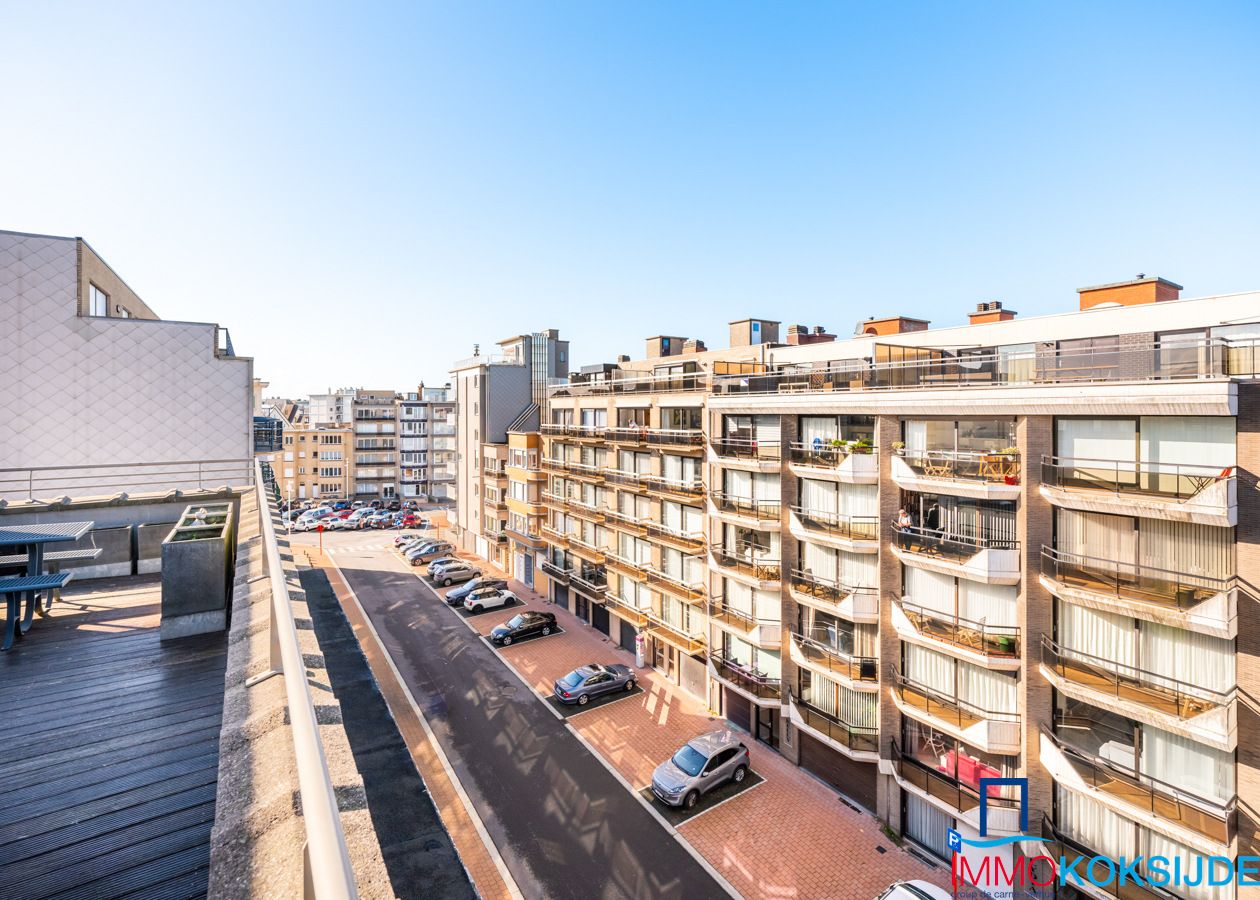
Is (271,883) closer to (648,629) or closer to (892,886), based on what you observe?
(892,886)

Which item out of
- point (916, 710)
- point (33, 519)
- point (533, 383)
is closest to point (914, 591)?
point (916, 710)

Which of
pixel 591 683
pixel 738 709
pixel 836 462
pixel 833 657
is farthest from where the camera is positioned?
pixel 591 683

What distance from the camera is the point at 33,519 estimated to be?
927 cm

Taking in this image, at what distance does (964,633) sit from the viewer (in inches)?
723

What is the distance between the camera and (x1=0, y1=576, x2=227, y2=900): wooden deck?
3578 mm

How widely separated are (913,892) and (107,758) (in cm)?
2064

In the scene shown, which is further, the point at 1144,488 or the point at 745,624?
the point at 745,624

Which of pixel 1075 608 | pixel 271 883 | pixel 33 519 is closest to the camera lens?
pixel 271 883

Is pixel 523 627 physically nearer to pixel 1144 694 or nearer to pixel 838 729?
pixel 838 729

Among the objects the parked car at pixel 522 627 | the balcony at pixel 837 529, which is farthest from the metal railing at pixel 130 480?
the parked car at pixel 522 627

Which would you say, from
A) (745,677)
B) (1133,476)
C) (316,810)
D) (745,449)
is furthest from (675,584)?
(316,810)

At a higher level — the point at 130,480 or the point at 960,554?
the point at 130,480

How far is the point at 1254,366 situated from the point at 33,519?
960 inches

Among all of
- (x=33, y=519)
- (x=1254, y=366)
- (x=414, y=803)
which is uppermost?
(x=1254, y=366)
